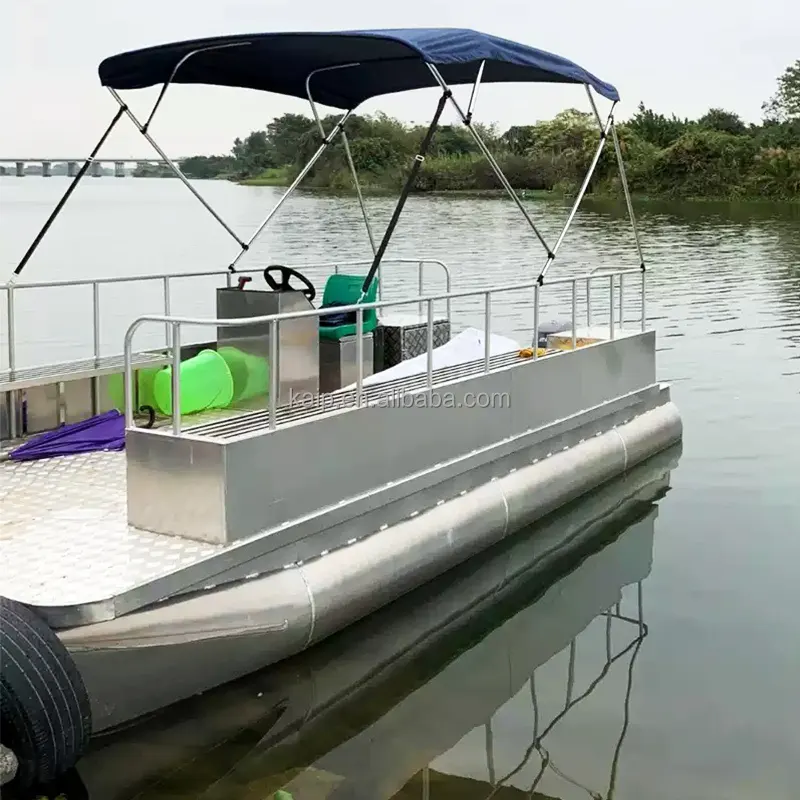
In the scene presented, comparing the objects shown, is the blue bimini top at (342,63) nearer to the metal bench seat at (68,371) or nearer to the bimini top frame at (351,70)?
the bimini top frame at (351,70)

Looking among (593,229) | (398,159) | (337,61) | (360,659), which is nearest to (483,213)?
(593,229)

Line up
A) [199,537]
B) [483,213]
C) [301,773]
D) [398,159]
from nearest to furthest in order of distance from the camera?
[301,773]
[199,537]
[398,159]
[483,213]

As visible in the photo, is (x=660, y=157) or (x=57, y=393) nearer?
(x=57, y=393)

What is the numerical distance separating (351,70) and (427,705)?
15.5ft

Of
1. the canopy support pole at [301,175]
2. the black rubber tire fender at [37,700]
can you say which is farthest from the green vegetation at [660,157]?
the black rubber tire fender at [37,700]

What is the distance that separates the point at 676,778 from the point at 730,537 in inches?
120

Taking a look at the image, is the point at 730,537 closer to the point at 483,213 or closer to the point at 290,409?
the point at 290,409

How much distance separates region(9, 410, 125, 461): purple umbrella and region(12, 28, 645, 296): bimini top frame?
3.40 feet

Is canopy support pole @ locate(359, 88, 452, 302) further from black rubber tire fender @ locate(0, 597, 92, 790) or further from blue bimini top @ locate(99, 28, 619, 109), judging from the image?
black rubber tire fender @ locate(0, 597, 92, 790)

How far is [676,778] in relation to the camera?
15.2ft

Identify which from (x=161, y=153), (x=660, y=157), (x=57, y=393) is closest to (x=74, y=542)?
(x=57, y=393)

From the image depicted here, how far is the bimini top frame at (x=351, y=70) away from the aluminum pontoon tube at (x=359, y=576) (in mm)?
1357

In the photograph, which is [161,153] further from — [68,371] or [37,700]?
[37,700]

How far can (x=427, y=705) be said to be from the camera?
518 centimetres
